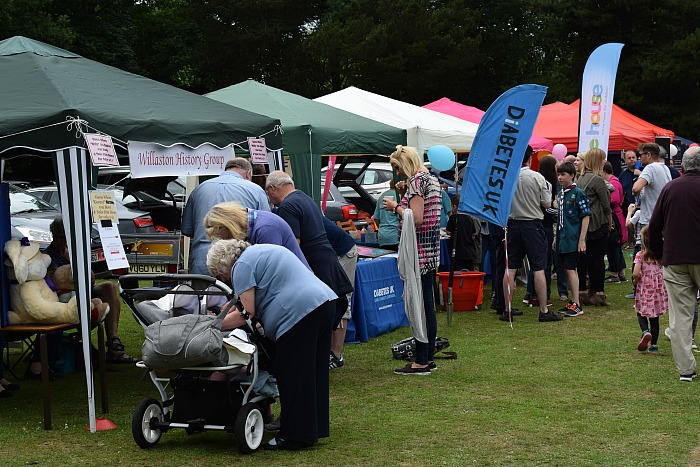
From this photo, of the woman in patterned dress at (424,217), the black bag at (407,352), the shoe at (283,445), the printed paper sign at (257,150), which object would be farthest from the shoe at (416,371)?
the shoe at (283,445)

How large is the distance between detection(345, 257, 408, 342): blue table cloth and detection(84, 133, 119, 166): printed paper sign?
400 cm

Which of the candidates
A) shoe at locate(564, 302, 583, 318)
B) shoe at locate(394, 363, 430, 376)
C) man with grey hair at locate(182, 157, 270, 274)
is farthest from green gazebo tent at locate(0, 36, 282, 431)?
shoe at locate(564, 302, 583, 318)

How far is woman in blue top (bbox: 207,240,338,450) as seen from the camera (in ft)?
19.4

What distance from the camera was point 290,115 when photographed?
12.5 m

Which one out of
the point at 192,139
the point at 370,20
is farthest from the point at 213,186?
the point at 370,20

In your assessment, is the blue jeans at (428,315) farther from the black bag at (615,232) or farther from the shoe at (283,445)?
the black bag at (615,232)

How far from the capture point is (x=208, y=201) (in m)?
8.02

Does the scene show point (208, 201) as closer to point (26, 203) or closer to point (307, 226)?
point (307, 226)

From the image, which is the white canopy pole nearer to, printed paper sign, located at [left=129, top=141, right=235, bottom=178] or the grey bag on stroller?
printed paper sign, located at [left=129, top=141, right=235, bottom=178]

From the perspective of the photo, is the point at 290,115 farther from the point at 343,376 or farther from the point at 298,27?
the point at 298,27

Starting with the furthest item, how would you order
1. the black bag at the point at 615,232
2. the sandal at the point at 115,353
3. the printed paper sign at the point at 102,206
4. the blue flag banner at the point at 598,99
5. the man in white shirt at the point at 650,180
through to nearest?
the blue flag banner at the point at 598,99 → the black bag at the point at 615,232 → the man in white shirt at the point at 650,180 → the sandal at the point at 115,353 → the printed paper sign at the point at 102,206

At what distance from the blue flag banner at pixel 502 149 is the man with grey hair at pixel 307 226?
392 centimetres

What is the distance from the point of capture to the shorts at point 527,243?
11.9 m

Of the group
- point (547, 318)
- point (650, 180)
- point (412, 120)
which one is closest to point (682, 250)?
point (650, 180)
